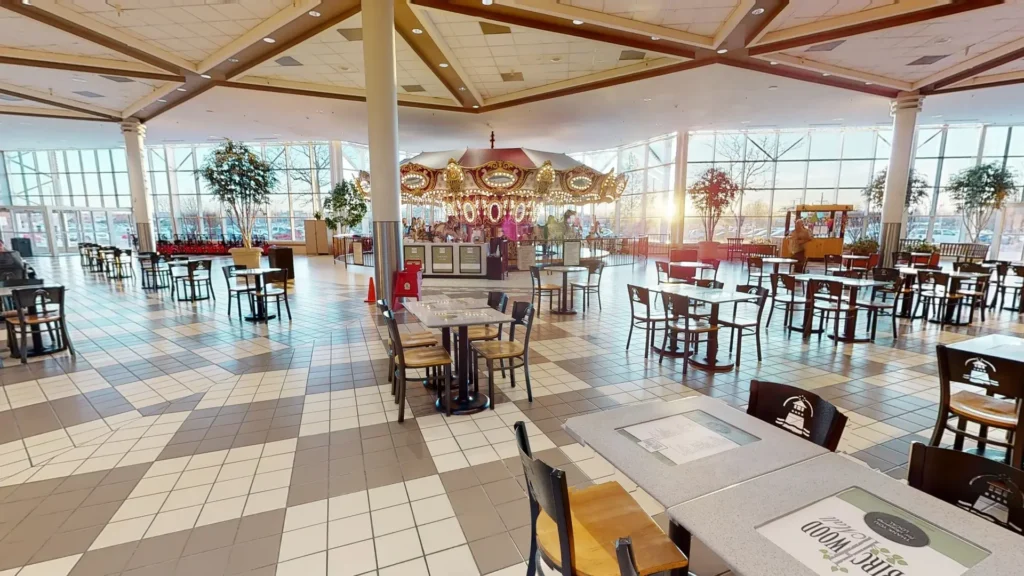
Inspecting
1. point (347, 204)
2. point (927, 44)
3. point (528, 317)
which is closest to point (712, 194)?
point (927, 44)

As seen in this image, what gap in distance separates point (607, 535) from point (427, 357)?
7.67 feet

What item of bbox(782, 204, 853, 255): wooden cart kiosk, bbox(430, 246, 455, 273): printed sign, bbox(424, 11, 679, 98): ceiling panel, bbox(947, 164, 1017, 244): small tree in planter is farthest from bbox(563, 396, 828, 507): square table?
bbox(947, 164, 1017, 244): small tree in planter

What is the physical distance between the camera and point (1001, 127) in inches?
559

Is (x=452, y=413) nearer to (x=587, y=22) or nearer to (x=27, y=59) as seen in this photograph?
(x=587, y=22)

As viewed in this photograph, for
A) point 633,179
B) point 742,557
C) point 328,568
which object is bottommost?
point 328,568

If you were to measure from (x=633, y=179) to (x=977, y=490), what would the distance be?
19.7 metres

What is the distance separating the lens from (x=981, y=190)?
1252 cm

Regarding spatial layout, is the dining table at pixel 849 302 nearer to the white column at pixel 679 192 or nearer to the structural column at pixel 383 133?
the structural column at pixel 383 133

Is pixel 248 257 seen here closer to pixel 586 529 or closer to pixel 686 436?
pixel 586 529

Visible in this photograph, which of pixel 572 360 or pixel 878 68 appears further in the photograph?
pixel 878 68

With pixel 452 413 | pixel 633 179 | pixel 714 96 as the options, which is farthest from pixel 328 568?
pixel 633 179

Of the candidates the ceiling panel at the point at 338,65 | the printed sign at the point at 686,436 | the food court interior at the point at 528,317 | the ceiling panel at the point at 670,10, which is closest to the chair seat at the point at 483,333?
the food court interior at the point at 528,317

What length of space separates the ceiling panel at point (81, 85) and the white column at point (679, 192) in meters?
15.2

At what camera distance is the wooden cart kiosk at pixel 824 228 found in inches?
511
